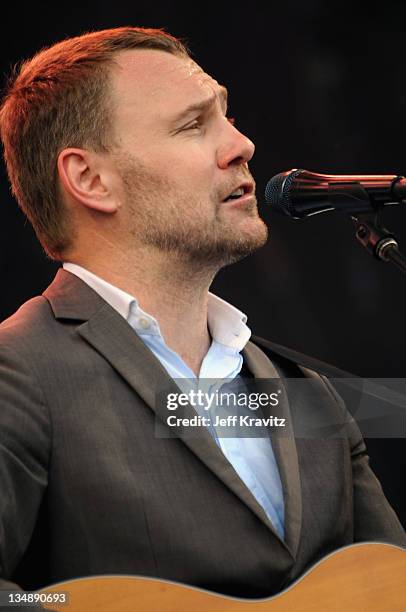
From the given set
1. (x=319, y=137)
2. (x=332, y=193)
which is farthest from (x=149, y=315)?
(x=319, y=137)

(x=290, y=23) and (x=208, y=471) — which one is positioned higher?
(x=290, y=23)

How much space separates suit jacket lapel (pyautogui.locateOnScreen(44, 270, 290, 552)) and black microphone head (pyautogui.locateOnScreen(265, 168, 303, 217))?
1.18 feet

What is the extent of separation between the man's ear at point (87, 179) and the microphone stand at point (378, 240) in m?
0.60

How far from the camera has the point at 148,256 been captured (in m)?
1.88

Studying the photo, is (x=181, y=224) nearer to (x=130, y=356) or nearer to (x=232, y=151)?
(x=232, y=151)

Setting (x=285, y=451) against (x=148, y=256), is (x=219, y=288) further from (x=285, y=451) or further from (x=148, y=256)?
(x=285, y=451)

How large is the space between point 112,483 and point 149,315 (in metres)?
0.39

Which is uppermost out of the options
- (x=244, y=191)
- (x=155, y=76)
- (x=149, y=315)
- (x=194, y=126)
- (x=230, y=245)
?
(x=155, y=76)

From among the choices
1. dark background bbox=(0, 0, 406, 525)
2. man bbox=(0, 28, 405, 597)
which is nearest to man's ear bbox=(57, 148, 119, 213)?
man bbox=(0, 28, 405, 597)

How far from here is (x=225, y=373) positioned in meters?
1.87

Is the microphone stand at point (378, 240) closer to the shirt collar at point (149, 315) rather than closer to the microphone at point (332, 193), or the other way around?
the microphone at point (332, 193)

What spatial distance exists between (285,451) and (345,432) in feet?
0.74

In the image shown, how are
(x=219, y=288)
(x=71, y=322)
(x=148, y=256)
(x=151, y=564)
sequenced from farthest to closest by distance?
(x=219, y=288), (x=148, y=256), (x=71, y=322), (x=151, y=564)

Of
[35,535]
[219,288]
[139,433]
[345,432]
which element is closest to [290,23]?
[219,288]
